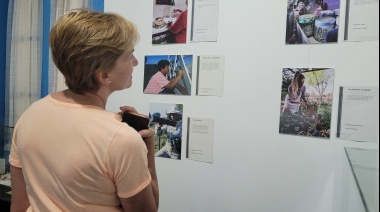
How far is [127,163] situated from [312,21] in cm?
109

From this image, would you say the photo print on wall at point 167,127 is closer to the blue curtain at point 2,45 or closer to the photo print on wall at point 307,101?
the photo print on wall at point 307,101

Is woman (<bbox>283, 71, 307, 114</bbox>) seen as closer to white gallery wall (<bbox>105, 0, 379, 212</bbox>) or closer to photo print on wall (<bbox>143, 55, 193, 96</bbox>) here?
white gallery wall (<bbox>105, 0, 379, 212</bbox>)

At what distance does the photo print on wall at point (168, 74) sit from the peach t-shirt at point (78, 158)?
0.91 m

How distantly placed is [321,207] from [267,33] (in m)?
0.87

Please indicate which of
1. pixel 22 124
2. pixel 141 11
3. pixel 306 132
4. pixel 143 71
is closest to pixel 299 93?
pixel 306 132

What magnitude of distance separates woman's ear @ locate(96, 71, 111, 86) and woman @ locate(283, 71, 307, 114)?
911 mm

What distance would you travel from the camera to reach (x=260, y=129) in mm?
1513

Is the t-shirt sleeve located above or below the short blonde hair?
below

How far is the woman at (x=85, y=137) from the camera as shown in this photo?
2.50 ft

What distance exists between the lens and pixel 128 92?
188 cm

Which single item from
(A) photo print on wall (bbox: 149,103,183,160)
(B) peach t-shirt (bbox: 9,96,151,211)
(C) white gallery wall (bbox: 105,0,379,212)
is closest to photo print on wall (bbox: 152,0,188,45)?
(C) white gallery wall (bbox: 105,0,379,212)

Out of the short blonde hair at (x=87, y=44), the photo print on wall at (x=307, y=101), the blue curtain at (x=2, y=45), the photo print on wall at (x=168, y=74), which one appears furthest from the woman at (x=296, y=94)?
the blue curtain at (x=2, y=45)

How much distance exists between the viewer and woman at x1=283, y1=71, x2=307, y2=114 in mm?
1415

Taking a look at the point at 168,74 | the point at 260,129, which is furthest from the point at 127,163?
the point at 168,74
